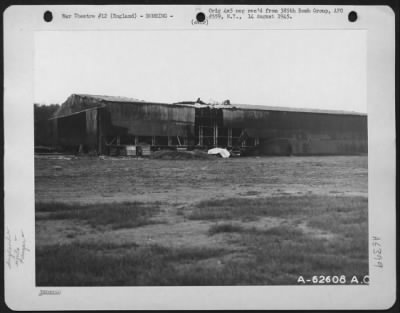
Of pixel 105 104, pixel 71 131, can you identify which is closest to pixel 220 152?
pixel 105 104

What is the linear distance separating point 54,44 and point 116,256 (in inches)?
62.3

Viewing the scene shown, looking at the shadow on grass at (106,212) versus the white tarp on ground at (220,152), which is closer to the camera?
the shadow on grass at (106,212)

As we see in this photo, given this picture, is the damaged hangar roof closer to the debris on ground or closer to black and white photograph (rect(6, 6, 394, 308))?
black and white photograph (rect(6, 6, 394, 308))

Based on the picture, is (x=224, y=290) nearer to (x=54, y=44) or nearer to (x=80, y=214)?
(x=80, y=214)

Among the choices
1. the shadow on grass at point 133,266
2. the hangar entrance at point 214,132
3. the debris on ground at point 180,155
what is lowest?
Answer: the shadow on grass at point 133,266

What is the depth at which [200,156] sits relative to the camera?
7.84 ft

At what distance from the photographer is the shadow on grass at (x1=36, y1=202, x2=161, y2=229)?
224 centimetres

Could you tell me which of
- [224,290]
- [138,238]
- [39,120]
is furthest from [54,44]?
[224,290]

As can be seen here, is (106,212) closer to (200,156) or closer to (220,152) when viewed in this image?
(200,156)

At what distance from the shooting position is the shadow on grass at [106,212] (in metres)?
2.24

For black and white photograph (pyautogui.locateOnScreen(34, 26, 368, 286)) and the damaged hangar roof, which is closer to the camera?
black and white photograph (pyautogui.locateOnScreen(34, 26, 368, 286))

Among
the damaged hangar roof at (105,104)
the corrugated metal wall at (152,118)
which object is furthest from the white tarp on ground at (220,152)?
the damaged hangar roof at (105,104)

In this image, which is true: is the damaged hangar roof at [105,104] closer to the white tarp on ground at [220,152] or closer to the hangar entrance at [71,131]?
the hangar entrance at [71,131]

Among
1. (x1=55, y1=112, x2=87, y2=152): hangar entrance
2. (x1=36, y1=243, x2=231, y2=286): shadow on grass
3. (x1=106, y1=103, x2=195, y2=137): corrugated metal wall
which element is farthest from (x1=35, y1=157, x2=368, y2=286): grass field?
(x1=106, y1=103, x2=195, y2=137): corrugated metal wall
